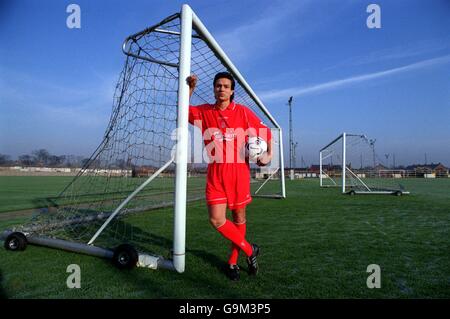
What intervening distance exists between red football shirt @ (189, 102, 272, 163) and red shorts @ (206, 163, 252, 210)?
0.08m

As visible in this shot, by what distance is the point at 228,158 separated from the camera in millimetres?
3006

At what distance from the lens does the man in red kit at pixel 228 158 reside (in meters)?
2.90

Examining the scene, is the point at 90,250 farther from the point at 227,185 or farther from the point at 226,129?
the point at 226,129

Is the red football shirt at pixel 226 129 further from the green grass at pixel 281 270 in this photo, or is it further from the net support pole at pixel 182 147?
the green grass at pixel 281 270

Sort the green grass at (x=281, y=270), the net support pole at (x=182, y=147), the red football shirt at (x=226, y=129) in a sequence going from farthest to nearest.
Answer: the red football shirt at (x=226, y=129)
the net support pole at (x=182, y=147)
the green grass at (x=281, y=270)

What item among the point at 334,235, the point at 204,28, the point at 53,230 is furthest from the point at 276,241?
the point at 53,230

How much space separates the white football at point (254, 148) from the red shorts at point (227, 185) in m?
0.17

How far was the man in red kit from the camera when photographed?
2.90m

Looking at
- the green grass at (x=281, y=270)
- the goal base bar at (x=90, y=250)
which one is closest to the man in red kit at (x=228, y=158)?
the green grass at (x=281, y=270)

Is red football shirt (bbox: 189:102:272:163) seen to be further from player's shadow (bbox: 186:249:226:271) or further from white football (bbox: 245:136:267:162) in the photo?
player's shadow (bbox: 186:249:226:271)

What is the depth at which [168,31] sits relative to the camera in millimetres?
3719

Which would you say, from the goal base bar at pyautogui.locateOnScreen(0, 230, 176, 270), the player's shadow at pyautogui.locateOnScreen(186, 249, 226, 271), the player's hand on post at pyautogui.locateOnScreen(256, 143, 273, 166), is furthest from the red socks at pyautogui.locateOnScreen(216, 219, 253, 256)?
the player's hand on post at pyautogui.locateOnScreen(256, 143, 273, 166)

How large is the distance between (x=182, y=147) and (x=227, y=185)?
589 mm

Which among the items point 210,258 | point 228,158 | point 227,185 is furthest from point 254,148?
point 210,258
